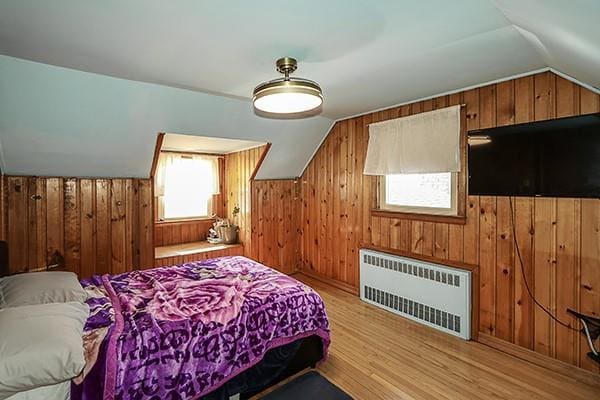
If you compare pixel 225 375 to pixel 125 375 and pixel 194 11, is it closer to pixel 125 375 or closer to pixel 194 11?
pixel 125 375

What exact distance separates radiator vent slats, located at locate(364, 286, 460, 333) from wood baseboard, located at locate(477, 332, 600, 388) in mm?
250

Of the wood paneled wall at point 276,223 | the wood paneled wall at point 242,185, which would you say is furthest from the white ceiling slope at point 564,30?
the wood paneled wall at point 276,223

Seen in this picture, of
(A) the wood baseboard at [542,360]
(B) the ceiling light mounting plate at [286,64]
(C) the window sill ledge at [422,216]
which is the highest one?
(B) the ceiling light mounting plate at [286,64]

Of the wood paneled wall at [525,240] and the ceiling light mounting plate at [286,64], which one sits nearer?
the ceiling light mounting plate at [286,64]

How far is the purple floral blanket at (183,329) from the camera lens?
1484 millimetres

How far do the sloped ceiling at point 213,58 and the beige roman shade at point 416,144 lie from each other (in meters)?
0.23

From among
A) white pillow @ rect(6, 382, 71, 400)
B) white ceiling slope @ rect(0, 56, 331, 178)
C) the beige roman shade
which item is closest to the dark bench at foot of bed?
white pillow @ rect(6, 382, 71, 400)

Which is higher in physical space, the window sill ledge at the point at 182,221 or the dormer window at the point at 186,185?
the dormer window at the point at 186,185

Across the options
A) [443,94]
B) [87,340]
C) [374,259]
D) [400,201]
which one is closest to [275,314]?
[87,340]

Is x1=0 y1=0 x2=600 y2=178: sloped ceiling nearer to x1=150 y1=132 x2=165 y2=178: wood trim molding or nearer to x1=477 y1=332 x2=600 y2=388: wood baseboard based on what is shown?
x1=150 y1=132 x2=165 y2=178: wood trim molding

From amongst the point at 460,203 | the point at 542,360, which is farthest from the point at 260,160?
the point at 542,360

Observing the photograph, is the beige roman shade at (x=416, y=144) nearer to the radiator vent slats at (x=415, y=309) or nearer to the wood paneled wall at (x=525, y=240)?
the wood paneled wall at (x=525, y=240)

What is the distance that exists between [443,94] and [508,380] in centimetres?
241

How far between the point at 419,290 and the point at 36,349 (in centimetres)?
288
